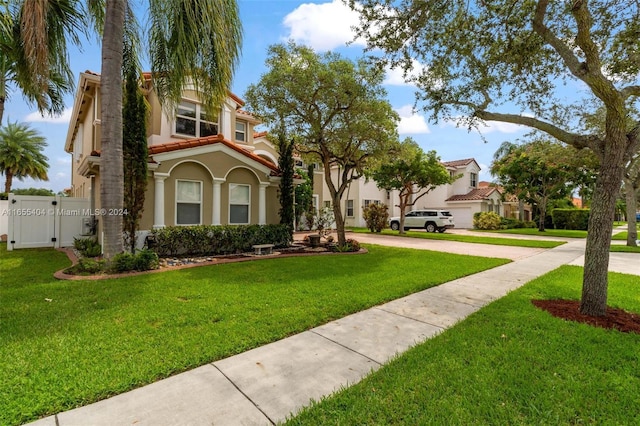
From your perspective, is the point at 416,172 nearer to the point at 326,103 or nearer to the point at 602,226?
the point at 326,103

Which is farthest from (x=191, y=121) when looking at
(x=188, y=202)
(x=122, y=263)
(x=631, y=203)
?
(x=631, y=203)

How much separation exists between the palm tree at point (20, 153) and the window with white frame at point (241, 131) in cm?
2543

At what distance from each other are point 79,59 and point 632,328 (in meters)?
14.3

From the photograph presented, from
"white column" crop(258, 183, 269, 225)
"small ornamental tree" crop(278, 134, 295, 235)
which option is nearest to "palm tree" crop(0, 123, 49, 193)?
"white column" crop(258, 183, 269, 225)

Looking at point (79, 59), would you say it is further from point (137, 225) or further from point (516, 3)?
point (516, 3)

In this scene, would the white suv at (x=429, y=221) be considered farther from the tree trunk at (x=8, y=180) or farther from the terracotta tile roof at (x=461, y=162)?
the tree trunk at (x=8, y=180)

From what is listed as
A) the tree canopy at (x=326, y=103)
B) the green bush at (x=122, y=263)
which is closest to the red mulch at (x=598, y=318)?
the tree canopy at (x=326, y=103)

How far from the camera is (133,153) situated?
880 cm

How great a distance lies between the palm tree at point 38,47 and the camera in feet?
20.1

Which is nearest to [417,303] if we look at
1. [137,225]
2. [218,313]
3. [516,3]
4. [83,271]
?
[218,313]

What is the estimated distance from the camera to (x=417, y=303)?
218 inches

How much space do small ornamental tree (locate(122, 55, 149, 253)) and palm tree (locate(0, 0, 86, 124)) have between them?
1658mm

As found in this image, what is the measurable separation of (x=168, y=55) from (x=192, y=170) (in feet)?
12.5

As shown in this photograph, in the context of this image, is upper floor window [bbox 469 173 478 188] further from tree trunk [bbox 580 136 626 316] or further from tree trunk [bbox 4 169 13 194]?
tree trunk [bbox 4 169 13 194]
